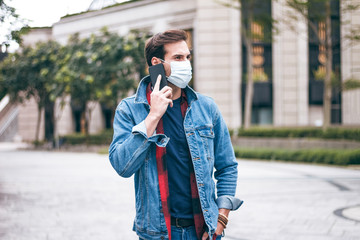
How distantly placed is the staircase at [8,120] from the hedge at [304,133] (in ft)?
97.8

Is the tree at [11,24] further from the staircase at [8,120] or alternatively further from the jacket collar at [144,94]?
the staircase at [8,120]

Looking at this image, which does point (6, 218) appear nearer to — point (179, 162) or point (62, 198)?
point (62, 198)

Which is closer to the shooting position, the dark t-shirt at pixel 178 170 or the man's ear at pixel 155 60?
the dark t-shirt at pixel 178 170

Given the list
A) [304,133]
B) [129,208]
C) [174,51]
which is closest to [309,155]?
[304,133]

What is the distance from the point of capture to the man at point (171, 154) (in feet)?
8.82

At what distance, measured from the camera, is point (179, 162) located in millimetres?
2811

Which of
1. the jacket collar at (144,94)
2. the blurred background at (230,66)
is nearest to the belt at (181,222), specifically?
the jacket collar at (144,94)

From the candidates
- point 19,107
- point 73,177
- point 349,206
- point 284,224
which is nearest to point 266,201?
point 349,206

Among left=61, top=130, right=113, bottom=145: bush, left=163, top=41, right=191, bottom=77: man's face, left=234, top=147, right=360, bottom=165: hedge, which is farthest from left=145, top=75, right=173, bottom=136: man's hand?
left=61, top=130, right=113, bottom=145: bush

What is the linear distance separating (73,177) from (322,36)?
2109 centimetres

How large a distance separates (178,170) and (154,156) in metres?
0.15

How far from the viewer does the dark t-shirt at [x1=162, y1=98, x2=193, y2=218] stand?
2789mm

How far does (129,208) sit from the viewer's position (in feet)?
30.4

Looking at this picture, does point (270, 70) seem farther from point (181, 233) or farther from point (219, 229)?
point (181, 233)
